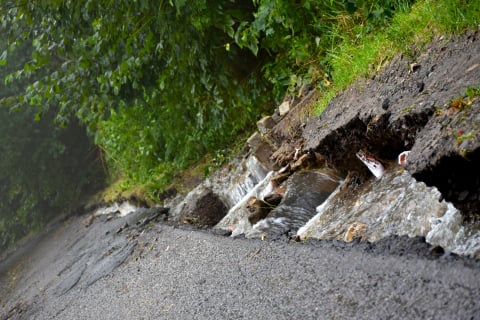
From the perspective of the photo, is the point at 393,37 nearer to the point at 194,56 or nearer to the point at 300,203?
the point at 300,203

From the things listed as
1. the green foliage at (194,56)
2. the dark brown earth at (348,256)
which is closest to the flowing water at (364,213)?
the dark brown earth at (348,256)

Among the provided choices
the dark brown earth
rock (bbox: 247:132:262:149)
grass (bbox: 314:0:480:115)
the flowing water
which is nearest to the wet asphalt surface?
the dark brown earth

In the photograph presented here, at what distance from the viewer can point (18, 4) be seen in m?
5.68

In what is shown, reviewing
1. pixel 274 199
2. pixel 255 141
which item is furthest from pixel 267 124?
pixel 274 199

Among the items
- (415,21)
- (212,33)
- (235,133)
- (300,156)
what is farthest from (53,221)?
(415,21)

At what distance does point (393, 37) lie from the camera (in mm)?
3156

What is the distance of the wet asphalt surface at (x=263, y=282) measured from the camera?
152 cm

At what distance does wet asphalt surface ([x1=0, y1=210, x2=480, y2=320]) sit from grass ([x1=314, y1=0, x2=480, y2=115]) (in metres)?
1.24

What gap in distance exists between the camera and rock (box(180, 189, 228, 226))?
5129 mm

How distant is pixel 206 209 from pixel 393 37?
2.73m

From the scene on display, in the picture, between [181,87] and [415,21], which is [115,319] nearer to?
[415,21]

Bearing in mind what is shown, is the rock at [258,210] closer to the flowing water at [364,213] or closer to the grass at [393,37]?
the flowing water at [364,213]

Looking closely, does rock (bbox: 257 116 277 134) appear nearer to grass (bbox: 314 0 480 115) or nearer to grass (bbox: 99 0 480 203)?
grass (bbox: 99 0 480 203)

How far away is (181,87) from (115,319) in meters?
3.82
